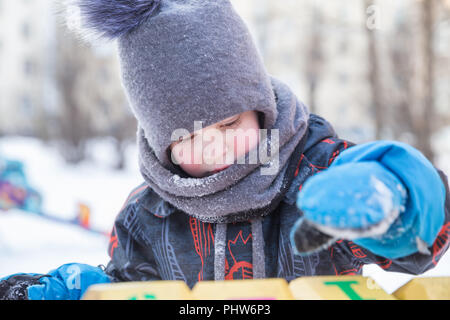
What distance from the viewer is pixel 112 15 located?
34.9 inches

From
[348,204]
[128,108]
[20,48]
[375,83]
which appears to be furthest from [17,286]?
[20,48]

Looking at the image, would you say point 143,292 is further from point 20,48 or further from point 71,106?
point 20,48

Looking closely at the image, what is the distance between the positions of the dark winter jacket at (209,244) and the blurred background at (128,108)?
0.36 metres

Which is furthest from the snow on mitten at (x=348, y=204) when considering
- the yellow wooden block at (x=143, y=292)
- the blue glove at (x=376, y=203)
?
the yellow wooden block at (x=143, y=292)

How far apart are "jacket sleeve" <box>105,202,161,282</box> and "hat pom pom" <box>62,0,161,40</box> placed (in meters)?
0.43

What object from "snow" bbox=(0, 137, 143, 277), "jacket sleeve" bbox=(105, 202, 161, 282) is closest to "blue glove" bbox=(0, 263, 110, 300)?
"jacket sleeve" bbox=(105, 202, 161, 282)

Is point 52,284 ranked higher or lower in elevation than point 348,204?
lower

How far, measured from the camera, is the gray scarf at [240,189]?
2.74ft

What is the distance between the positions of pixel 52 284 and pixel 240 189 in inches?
16.6

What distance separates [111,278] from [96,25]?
585mm
